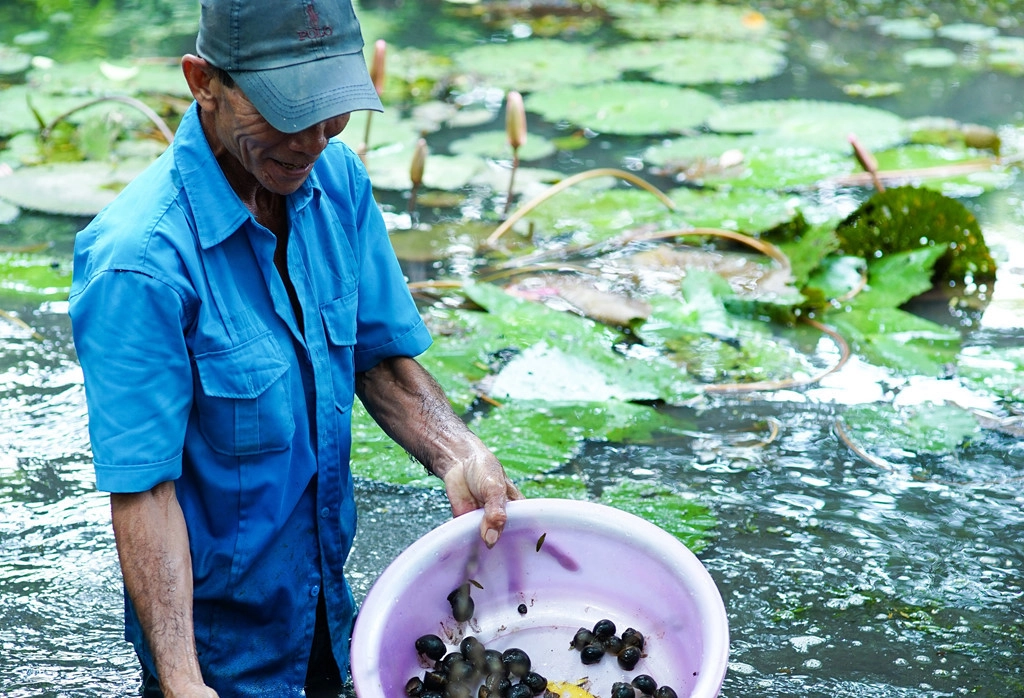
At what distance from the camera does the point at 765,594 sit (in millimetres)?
2361

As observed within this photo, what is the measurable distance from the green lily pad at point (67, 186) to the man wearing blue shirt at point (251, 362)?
2.86m

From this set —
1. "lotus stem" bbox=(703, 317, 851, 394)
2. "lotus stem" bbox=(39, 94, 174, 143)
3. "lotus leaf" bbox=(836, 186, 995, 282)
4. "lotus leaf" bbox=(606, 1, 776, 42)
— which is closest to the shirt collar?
"lotus stem" bbox=(703, 317, 851, 394)

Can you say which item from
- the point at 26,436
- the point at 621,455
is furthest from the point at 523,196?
the point at 26,436

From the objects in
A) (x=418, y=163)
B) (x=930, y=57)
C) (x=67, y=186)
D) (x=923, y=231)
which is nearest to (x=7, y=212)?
(x=67, y=186)

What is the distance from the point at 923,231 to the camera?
12.5 feet

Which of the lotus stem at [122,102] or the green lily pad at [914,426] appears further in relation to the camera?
the lotus stem at [122,102]

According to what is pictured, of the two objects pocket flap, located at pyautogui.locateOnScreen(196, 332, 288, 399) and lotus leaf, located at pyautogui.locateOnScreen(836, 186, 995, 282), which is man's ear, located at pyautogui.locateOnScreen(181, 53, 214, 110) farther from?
lotus leaf, located at pyautogui.locateOnScreen(836, 186, 995, 282)

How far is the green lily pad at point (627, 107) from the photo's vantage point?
5.16m

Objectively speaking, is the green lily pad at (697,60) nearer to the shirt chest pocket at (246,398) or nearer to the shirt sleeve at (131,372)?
the shirt chest pocket at (246,398)

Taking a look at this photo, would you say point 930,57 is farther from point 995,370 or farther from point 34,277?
point 34,277

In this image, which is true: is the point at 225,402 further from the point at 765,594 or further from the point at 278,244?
the point at 765,594

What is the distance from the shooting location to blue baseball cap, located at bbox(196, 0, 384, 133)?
4.27ft

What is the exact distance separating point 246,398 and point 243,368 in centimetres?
4

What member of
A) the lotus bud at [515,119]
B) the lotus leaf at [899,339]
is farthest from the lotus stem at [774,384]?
the lotus bud at [515,119]
